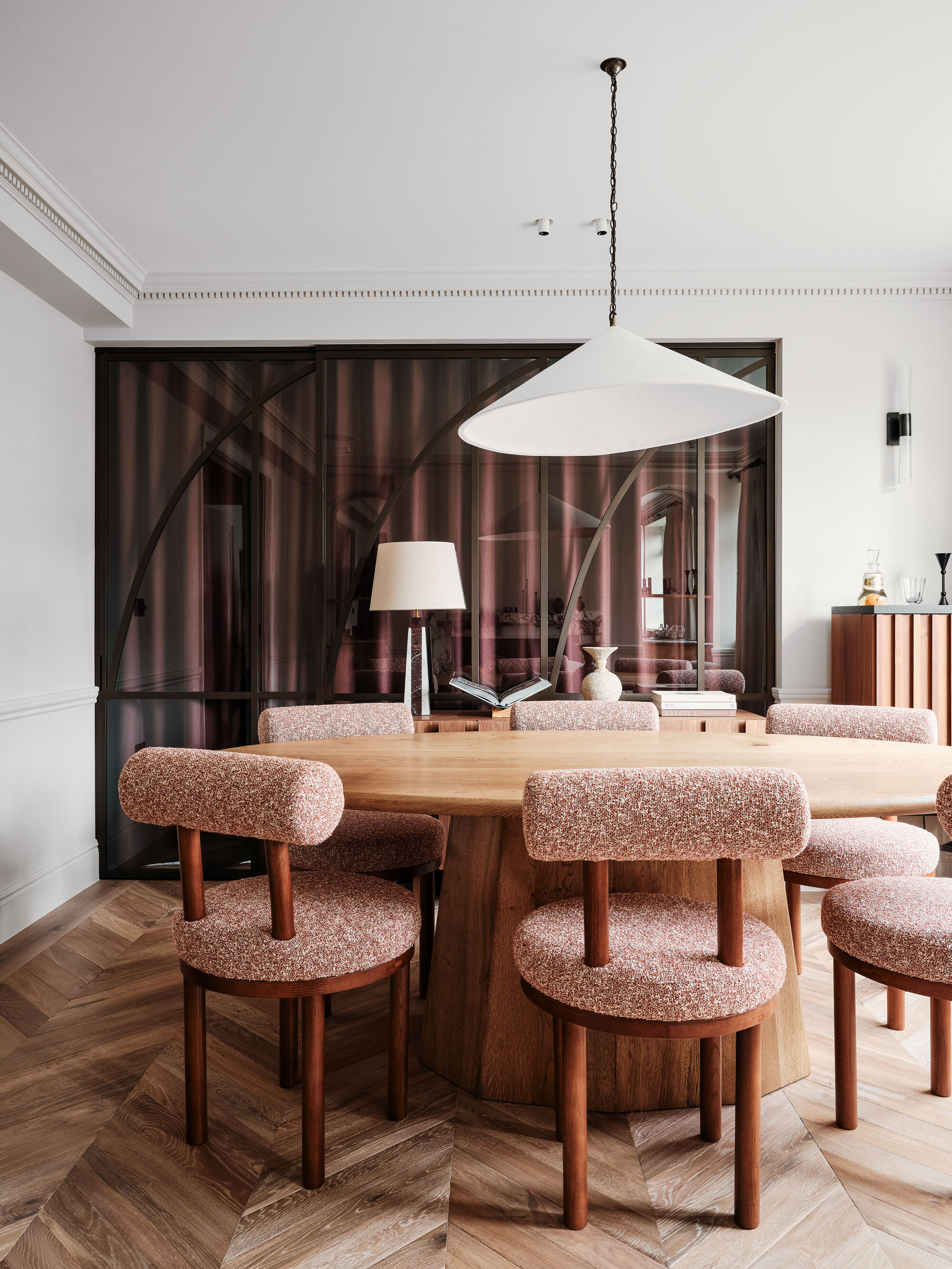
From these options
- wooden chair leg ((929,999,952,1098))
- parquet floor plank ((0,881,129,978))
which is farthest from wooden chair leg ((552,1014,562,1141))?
parquet floor plank ((0,881,129,978))

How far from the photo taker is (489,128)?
2.45 meters

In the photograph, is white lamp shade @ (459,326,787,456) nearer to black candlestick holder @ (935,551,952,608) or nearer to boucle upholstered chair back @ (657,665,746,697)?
boucle upholstered chair back @ (657,665,746,697)

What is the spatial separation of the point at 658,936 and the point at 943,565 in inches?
107

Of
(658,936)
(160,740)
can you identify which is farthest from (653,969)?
(160,740)

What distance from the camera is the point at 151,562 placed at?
3676mm

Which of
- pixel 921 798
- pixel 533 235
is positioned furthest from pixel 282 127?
pixel 921 798

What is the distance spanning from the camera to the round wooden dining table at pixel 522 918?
71.3 inches

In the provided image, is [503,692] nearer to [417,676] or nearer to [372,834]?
[417,676]

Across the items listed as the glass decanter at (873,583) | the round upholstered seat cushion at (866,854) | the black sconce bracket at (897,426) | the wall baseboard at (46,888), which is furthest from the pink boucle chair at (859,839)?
the wall baseboard at (46,888)

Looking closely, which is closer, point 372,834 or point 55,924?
point 372,834

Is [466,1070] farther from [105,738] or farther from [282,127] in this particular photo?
[282,127]

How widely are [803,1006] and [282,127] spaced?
3117 mm

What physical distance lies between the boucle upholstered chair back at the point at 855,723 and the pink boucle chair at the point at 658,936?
1.14 metres

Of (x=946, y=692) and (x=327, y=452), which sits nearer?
(x=946, y=692)
